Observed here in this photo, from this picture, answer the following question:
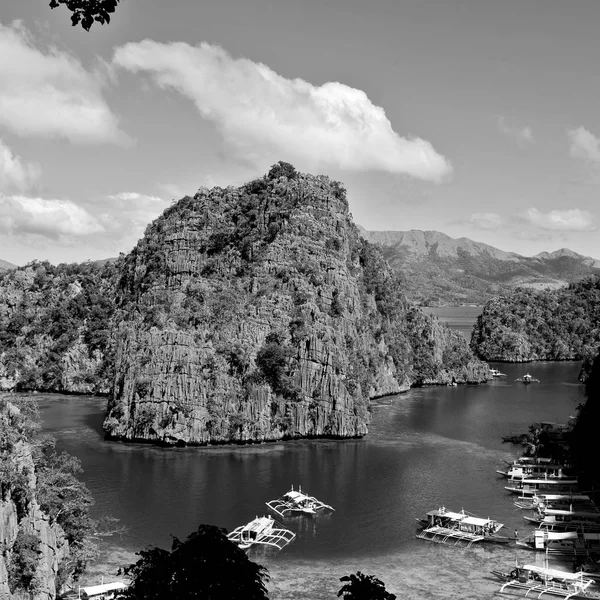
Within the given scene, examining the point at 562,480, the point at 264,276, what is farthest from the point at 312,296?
the point at 562,480

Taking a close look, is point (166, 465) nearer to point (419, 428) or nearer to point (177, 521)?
point (177, 521)

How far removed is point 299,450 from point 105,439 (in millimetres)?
25324

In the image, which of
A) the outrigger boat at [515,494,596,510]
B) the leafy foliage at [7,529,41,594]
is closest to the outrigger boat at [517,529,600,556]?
the outrigger boat at [515,494,596,510]

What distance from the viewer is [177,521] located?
61281 mm

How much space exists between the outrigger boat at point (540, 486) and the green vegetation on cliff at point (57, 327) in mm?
82190

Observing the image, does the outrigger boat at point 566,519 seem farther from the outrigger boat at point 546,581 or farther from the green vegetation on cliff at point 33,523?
the green vegetation on cliff at point 33,523

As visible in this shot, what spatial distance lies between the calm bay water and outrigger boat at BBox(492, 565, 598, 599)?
1625mm

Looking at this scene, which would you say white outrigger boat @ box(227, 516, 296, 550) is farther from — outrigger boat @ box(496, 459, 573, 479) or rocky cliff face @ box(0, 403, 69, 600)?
outrigger boat @ box(496, 459, 573, 479)

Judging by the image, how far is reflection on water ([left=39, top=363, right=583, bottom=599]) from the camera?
53.2 meters

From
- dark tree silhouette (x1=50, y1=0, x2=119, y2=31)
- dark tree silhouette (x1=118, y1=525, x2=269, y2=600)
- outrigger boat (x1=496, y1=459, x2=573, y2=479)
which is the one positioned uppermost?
dark tree silhouette (x1=50, y1=0, x2=119, y2=31)

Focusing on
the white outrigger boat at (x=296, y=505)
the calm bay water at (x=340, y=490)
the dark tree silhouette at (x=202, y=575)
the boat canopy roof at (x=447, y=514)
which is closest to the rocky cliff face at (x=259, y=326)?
the calm bay water at (x=340, y=490)

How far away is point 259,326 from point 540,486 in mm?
44128

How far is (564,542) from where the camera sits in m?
58.2

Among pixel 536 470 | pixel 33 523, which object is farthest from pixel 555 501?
pixel 33 523
